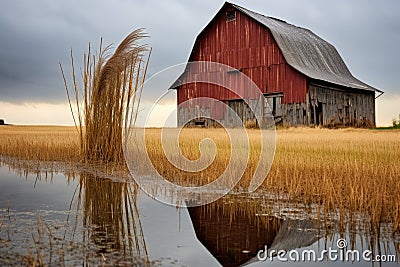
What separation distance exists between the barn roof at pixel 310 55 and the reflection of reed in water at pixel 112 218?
14055 millimetres

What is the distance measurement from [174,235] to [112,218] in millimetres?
657

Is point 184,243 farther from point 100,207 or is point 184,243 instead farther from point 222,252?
point 100,207

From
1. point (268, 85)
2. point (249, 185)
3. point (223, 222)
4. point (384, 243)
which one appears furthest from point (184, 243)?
point (268, 85)

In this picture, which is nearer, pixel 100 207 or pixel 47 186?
pixel 100 207

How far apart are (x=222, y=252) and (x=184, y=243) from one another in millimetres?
277

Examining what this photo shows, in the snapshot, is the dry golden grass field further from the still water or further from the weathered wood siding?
the weathered wood siding

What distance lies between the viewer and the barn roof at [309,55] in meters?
18.9

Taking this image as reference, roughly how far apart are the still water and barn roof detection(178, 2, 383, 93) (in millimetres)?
14641

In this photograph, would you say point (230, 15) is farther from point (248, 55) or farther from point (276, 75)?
point (276, 75)

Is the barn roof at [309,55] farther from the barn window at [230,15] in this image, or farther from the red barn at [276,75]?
the barn window at [230,15]

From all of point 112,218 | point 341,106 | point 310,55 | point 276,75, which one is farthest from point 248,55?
point 112,218

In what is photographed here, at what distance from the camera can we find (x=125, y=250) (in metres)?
2.58

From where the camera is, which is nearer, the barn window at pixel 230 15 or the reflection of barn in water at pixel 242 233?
the reflection of barn in water at pixel 242 233

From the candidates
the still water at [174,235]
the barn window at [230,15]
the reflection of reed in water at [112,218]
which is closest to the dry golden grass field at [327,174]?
the still water at [174,235]
